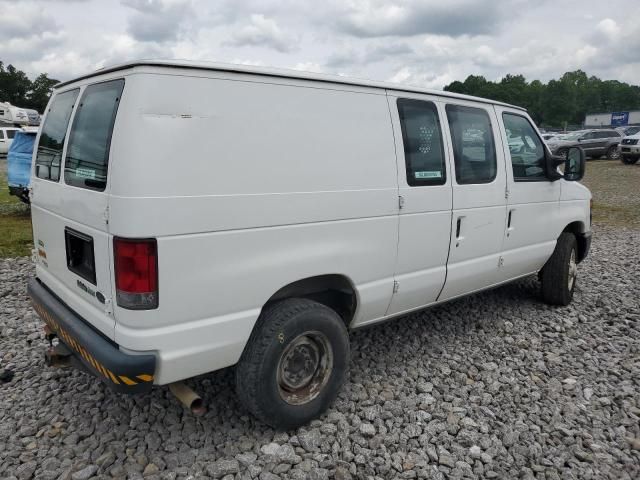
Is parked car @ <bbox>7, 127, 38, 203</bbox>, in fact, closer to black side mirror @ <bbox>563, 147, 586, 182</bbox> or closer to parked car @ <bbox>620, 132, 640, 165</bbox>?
black side mirror @ <bbox>563, 147, 586, 182</bbox>

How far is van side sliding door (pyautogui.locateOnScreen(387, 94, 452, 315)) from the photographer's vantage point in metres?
3.47

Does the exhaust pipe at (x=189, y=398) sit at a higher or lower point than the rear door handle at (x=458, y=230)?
lower

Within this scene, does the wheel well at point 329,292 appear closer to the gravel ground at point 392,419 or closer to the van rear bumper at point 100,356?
the gravel ground at point 392,419

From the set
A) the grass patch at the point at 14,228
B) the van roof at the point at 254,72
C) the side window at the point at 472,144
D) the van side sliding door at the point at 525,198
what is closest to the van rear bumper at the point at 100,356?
the van roof at the point at 254,72

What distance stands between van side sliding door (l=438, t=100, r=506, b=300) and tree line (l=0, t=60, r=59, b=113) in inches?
2724

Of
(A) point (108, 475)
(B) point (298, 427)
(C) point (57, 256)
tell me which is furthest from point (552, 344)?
(C) point (57, 256)

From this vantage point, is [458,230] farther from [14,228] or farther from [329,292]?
[14,228]

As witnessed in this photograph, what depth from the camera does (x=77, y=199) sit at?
2760mm

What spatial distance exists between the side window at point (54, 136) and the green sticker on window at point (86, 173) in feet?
1.13

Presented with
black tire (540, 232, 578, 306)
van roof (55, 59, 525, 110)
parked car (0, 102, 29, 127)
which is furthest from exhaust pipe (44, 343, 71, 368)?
parked car (0, 102, 29, 127)

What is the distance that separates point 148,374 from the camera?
97.7 inches

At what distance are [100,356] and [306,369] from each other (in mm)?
1263

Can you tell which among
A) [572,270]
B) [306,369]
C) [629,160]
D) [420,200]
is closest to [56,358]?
[306,369]

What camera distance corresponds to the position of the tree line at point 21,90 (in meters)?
62.7
